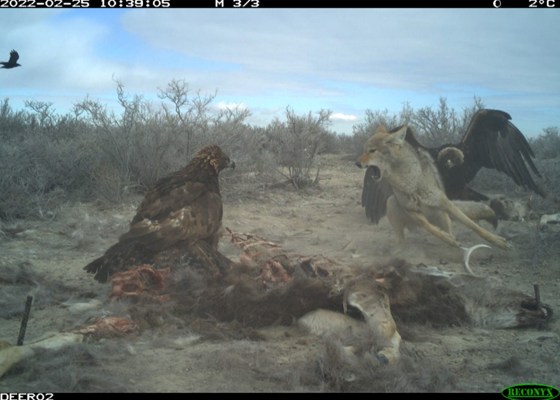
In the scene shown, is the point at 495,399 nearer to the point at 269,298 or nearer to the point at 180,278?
the point at 269,298

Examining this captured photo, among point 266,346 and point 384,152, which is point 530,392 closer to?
point 266,346

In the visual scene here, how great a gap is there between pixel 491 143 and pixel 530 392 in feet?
16.9

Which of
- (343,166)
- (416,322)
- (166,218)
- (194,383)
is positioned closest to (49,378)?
(194,383)

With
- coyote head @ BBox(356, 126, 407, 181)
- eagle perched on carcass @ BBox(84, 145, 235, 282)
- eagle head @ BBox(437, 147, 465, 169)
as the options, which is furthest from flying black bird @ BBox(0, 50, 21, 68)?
eagle head @ BBox(437, 147, 465, 169)

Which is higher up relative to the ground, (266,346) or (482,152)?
(482,152)

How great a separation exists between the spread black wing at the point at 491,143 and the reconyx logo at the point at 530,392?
15.7 ft

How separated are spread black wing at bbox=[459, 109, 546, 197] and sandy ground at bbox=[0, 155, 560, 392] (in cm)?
109

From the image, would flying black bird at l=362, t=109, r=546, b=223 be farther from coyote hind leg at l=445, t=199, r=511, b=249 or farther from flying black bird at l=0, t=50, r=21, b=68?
flying black bird at l=0, t=50, r=21, b=68

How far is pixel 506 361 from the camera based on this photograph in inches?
172

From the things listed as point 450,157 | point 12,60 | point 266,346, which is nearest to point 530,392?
point 266,346

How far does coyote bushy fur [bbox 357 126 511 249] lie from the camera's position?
25.2 feet

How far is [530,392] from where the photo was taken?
12.4ft

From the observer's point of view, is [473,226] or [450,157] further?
[450,157]

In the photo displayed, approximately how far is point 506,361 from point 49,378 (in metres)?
3.27
